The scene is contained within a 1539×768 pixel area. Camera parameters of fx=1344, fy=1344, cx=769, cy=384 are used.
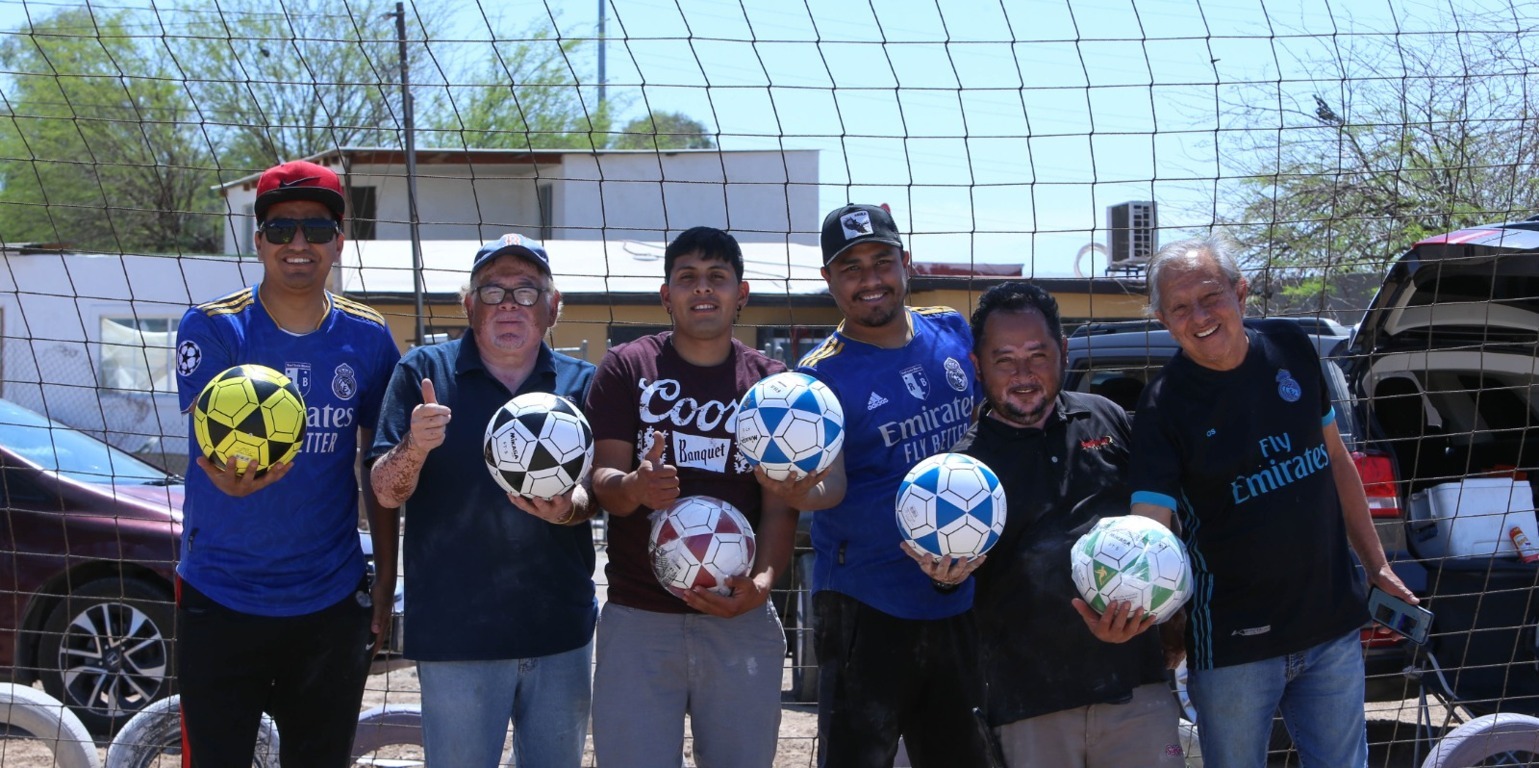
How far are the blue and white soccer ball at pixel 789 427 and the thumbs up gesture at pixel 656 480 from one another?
0.67ft

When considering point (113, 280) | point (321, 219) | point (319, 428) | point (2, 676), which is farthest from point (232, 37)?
point (113, 280)

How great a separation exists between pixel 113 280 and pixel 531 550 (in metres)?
16.6

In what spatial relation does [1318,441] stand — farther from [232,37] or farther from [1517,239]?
[232,37]

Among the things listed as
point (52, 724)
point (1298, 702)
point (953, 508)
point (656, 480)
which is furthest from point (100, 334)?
point (1298, 702)

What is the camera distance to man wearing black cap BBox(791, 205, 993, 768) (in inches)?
147

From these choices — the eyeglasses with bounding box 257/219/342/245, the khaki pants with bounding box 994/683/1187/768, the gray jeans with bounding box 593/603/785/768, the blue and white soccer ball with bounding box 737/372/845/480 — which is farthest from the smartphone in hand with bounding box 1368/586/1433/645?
the eyeglasses with bounding box 257/219/342/245

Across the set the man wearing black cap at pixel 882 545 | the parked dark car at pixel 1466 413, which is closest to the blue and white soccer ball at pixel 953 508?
the man wearing black cap at pixel 882 545

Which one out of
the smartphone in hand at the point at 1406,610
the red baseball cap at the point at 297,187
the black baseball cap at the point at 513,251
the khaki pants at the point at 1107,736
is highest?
the red baseball cap at the point at 297,187

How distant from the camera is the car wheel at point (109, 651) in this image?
5977 mm

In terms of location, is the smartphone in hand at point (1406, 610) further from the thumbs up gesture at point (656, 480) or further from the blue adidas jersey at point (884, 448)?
the thumbs up gesture at point (656, 480)

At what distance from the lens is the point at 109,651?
6000mm

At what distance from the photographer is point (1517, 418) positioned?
6242 millimetres

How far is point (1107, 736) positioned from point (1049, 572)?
17.1 inches

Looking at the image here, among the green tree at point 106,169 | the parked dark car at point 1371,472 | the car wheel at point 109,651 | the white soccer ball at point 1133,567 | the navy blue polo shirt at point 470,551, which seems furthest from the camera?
the green tree at point 106,169
